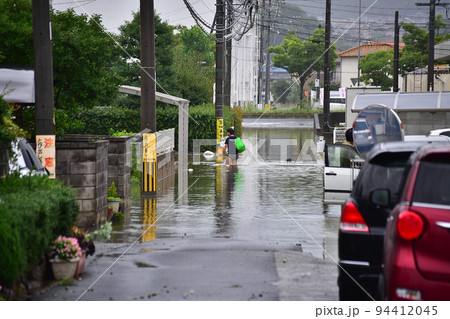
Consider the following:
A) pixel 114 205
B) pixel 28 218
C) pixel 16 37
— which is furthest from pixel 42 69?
pixel 16 37

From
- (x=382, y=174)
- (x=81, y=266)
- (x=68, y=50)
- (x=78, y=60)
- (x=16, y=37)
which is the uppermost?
(x=16, y=37)

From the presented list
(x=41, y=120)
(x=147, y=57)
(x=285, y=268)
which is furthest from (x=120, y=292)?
(x=147, y=57)

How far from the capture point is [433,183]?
6176 millimetres

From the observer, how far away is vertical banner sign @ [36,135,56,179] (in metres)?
12.4

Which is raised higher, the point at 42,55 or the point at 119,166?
the point at 42,55

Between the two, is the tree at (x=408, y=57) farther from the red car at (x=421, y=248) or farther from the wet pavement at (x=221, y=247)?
the red car at (x=421, y=248)

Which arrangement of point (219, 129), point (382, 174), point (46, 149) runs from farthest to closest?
point (219, 129) < point (46, 149) < point (382, 174)

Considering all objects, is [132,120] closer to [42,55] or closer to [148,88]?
[148,88]

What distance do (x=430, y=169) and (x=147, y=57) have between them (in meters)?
14.0

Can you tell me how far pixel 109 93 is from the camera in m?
19.4

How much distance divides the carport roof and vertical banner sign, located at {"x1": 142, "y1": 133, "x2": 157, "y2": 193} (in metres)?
12.6

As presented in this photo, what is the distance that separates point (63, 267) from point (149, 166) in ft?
33.8

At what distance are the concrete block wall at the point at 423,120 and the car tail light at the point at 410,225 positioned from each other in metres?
25.7

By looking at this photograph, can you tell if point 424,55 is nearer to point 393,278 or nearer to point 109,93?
point 109,93
